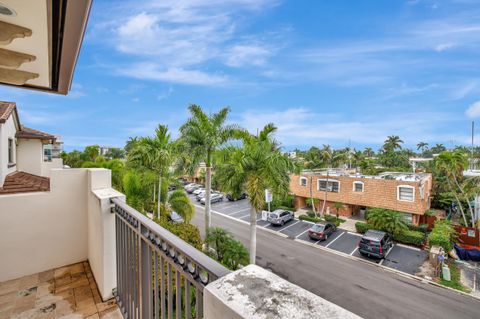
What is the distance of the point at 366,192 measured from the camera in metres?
17.7

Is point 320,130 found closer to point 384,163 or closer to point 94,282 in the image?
point 384,163

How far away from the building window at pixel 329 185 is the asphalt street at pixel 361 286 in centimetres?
720

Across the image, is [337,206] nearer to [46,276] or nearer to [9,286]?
[46,276]

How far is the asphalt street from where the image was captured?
8492mm

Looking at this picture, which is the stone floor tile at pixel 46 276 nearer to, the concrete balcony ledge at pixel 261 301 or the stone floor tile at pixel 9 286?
the stone floor tile at pixel 9 286

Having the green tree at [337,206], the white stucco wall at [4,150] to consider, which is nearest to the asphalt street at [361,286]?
the green tree at [337,206]

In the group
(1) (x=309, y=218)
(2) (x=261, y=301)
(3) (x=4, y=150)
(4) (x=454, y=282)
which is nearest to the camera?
(2) (x=261, y=301)

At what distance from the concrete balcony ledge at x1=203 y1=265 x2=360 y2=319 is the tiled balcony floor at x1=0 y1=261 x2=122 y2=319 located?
97.7 inches

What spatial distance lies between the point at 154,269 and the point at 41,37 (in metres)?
2.24

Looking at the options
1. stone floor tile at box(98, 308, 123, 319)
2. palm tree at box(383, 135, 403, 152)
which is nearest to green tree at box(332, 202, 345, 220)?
stone floor tile at box(98, 308, 123, 319)

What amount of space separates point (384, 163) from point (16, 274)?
1823 inches

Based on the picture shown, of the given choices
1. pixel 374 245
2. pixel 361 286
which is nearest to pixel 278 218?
pixel 374 245

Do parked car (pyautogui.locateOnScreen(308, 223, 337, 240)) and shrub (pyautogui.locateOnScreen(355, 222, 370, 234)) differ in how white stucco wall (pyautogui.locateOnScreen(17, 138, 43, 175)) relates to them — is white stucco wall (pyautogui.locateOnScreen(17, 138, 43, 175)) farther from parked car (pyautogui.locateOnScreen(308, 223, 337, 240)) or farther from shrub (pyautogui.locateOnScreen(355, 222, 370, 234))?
shrub (pyautogui.locateOnScreen(355, 222, 370, 234))

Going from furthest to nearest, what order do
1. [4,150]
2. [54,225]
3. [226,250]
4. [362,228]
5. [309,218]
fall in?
[309,218] < [362,228] < [226,250] < [4,150] < [54,225]
